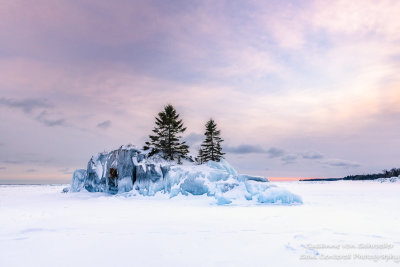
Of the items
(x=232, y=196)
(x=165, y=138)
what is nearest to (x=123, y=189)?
(x=165, y=138)

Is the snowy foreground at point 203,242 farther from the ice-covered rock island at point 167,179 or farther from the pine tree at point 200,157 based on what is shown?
the pine tree at point 200,157

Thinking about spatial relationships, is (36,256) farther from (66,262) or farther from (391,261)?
(391,261)

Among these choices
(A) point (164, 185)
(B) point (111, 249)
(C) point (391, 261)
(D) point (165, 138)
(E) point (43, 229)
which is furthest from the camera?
(D) point (165, 138)

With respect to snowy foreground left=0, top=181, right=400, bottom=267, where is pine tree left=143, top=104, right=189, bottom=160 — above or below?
above

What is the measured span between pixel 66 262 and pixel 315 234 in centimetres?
645

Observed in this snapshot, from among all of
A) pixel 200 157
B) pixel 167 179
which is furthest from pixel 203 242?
pixel 200 157

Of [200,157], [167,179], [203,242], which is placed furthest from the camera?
[200,157]

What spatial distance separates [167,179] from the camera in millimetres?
24609

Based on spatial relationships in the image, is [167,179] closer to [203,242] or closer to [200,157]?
[200,157]

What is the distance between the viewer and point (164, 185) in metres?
24.8

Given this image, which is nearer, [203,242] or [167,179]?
[203,242]

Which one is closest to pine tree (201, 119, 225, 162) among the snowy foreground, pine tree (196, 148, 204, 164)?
pine tree (196, 148, 204, 164)

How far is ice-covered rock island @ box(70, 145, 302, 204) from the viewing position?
18389 millimetres

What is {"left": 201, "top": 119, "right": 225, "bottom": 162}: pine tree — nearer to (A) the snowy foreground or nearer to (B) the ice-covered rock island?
(B) the ice-covered rock island
